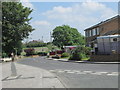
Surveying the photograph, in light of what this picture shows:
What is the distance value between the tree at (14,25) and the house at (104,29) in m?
12.9

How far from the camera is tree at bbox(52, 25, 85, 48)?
97.6m

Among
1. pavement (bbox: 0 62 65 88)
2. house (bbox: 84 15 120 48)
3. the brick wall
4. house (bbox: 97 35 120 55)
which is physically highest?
house (bbox: 84 15 120 48)

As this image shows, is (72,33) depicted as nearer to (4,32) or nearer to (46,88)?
(4,32)

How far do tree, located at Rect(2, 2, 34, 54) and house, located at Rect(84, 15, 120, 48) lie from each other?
42.2 ft

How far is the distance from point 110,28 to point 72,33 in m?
57.8

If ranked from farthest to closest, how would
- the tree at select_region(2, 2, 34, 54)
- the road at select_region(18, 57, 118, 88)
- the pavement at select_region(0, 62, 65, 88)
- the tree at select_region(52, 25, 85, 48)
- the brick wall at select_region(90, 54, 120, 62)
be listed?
1. the tree at select_region(52, 25, 85, 48)
2. the tree at select_region(2, 2, 34, 54)
3. the brick wall at select_region(90, 54, 120, 62)
4. the pavement at select_region(0, 62, 65, 88)
5. the road at select_region(18, 57, 118, 88)

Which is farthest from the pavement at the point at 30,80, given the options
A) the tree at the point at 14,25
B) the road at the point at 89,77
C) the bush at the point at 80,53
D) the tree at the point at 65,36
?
the tree at the point at 65,36

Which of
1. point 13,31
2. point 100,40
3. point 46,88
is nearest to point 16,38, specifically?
point 13,31

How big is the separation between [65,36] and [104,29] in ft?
177

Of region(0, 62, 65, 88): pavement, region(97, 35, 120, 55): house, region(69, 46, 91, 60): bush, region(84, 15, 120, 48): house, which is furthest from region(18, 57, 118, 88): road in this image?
region(84, 15, 120, 48): house

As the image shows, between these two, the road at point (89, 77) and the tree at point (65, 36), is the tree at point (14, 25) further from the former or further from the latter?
the tree at point (65, 36)

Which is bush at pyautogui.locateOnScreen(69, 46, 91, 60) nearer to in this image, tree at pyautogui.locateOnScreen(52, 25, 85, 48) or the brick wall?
the brick wall

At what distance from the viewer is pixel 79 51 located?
3569 cm

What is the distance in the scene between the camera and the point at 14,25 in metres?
39.5
